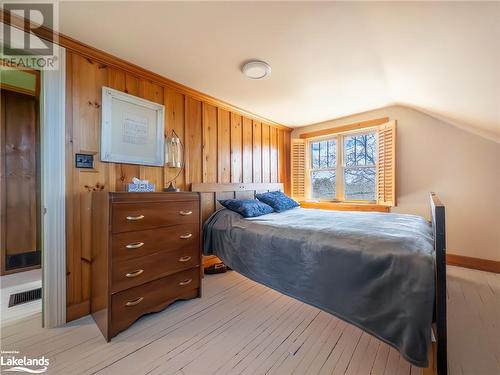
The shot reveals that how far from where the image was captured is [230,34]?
1.65 metres

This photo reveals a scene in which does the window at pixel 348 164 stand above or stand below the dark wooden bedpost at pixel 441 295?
above

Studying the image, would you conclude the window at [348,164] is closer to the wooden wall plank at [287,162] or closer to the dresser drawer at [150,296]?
the wooden wall plank at [287,162]

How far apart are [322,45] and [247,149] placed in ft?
6.22

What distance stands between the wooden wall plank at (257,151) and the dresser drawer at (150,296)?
1964 mm

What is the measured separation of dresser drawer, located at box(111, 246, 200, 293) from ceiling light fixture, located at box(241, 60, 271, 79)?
5.87ft

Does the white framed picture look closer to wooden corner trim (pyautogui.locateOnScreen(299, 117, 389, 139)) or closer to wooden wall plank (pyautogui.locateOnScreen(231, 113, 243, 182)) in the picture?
wooden wall plank (pyautogui.locateOnScreen(231, 113, 243, 182))

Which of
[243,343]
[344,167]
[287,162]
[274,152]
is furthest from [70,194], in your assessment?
[344,167]

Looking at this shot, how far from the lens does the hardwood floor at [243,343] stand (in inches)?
50.7

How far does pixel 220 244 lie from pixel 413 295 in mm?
1659

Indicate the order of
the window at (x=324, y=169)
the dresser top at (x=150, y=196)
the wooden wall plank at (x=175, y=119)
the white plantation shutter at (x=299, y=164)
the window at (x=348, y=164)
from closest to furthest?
1. the dresser top at (x=150, y=196)
2. the wooden wall plank at (x=175, y=119)
3. the window at (x=348, y=164)
4. the window at (x=324, y=169)
5. the white plantation shutter at (x=299, y=164)

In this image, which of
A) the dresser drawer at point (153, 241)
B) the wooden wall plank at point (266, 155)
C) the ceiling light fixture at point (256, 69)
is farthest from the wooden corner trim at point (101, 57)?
the dresser drawer at point (153, 241)

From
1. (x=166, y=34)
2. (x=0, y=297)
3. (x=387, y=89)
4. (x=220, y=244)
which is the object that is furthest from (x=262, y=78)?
(x=0, y=297)

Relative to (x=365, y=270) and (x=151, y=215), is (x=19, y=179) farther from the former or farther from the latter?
(x=365, y=270)

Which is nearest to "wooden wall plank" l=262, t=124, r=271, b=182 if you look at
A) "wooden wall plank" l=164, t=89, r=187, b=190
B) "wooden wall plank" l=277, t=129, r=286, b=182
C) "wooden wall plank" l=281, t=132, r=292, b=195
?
"wooden wall plank" l=277, t=129, r=286, b=182
